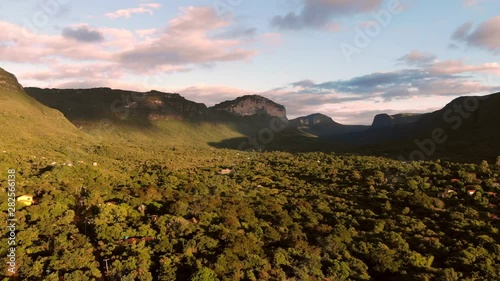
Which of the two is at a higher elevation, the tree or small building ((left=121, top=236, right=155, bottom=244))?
small building ((left=121, top=236, right=155, bottom=244))

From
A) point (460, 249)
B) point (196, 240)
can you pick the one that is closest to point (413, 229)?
point (460, 249)

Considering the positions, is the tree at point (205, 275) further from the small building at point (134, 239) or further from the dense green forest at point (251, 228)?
the small building at point (134, 239)

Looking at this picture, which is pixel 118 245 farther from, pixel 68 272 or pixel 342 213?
pixel 342 213
